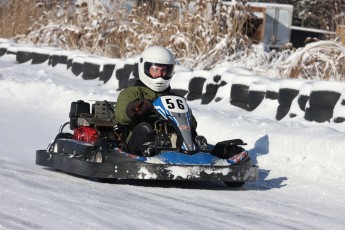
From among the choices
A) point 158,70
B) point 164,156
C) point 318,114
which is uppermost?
point 158,70

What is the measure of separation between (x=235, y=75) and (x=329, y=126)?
2.21 metres

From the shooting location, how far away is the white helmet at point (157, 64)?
759 cm

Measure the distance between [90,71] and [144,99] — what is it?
25.5ft

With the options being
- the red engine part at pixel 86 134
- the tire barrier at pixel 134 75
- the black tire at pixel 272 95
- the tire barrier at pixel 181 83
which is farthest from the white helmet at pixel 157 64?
the tire barrier at pixel 134 75

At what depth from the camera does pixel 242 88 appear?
11.1 m

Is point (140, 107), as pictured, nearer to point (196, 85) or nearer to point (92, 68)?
point (196, 85)

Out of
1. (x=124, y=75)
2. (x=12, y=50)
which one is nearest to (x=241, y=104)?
(x=124, y=75)

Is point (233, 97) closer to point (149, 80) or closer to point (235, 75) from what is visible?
point (235, 75)

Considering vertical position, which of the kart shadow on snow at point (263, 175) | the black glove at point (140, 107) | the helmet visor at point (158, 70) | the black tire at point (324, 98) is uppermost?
the helmet visor at point (158, 70)

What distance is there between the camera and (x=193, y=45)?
14.3 meters

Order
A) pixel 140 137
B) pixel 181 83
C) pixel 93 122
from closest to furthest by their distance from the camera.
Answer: pixel 140 137 → pixel 93 122 → pixel 181 83

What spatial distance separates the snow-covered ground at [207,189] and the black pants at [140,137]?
0.89ft

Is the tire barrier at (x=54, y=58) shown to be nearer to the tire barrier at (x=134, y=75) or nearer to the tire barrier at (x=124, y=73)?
the tire barrier at (x=124, y=73)

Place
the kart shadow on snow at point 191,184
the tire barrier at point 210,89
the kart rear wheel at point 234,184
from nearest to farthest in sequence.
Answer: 1. the kart shadow on snow at point 191,184
2. the kart rear wheel at point 234,184
3. the tire barrier at point 210,89
